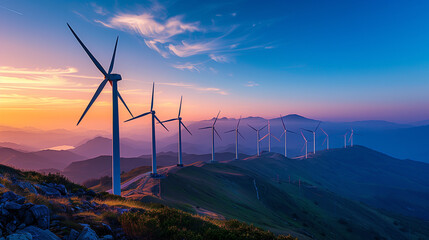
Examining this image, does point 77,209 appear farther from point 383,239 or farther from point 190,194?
point 383,239

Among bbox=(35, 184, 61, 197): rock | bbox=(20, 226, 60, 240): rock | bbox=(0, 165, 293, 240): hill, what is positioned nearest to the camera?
bbox=(20, 226, 60, 240): rock

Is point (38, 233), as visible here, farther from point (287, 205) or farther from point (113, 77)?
point (287, 205)

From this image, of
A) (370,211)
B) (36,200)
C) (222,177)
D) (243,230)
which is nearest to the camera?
(36,200)

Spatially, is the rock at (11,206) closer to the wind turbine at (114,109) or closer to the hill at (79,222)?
the hill at (79,222)

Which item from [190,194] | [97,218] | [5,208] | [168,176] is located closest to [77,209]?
[97,218]

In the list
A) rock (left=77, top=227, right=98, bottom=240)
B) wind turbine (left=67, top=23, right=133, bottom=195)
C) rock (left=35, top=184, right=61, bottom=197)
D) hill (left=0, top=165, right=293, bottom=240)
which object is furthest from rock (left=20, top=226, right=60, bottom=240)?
wind turbine (left=67, top=23, right=133, bottom=195)

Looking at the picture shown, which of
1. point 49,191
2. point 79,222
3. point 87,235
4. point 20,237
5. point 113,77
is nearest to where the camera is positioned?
point 20,237

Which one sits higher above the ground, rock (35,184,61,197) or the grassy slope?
rock (35,184,61,197)

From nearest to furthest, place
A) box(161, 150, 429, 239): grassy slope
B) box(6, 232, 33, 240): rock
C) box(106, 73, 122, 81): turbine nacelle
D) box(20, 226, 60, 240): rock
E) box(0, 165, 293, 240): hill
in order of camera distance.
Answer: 1. box(6, 232, 33, 240): rock
2. box(20, 226, 60, 240): rock
3. box(0, 165, 293, 240): hill
4. box(106, 73, 122, 81): turbine nacelle
5. box(161, 150, 429, 239): grassy slope

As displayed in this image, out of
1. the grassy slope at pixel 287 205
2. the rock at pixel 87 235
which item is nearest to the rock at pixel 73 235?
the rock at pixel 87 235

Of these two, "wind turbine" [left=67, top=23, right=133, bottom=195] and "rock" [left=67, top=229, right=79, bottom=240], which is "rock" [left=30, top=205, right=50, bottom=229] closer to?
"rock" [left=67, top=229, right=79, bottom=240]

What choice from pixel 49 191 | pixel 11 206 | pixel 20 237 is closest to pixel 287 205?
pixel 49 191
